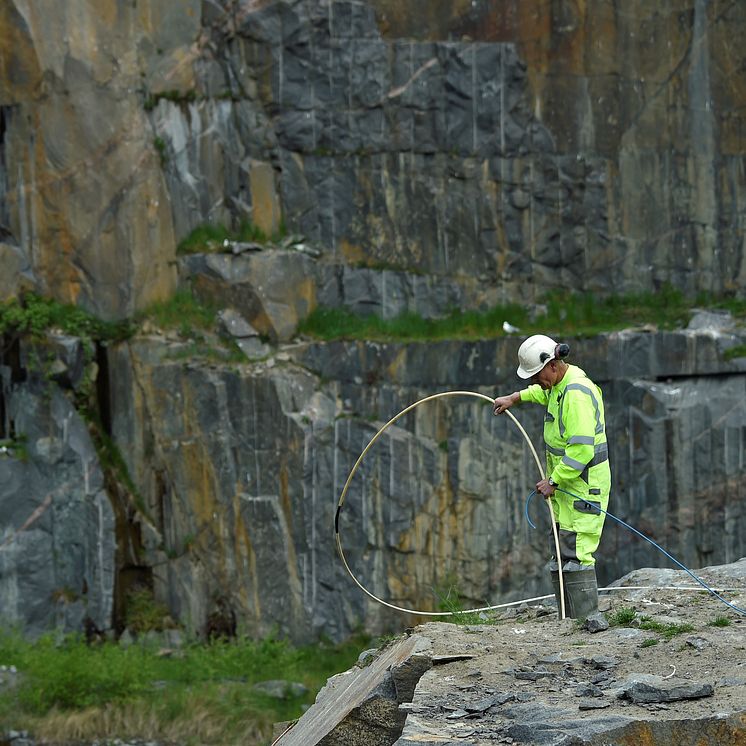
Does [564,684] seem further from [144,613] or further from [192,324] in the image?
[192,324]

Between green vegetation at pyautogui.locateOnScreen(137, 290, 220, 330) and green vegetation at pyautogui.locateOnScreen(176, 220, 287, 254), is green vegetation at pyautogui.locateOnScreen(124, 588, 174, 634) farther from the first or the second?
green vegetation at pyautogui.locateOnScreen(176, 220, 287, 254)

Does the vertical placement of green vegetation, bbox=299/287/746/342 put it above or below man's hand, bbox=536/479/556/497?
above

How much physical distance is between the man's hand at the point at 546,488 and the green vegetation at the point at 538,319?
34.0 ft

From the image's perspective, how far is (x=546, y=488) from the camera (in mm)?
7816

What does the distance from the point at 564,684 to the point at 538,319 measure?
42.1ft

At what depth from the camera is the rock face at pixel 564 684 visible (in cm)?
562

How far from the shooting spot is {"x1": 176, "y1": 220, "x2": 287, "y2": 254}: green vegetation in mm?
18562

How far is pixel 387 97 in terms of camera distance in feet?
62.0

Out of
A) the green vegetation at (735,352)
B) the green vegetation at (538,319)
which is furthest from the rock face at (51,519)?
the green vegetation at (735,352)

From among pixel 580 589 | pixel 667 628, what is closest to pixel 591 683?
pixel 667 628

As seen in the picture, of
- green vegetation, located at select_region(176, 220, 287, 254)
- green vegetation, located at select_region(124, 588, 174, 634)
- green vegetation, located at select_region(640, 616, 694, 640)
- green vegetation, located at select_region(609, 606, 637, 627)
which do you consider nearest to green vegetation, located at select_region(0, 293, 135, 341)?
green vegetation, located at select_region(176, 220, 287, 254)

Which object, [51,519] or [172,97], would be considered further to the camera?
[172,97]

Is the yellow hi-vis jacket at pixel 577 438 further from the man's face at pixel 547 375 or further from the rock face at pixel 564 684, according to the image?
the rock face at pixel 564 684

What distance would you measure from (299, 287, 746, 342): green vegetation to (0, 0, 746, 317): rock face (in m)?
0.29
